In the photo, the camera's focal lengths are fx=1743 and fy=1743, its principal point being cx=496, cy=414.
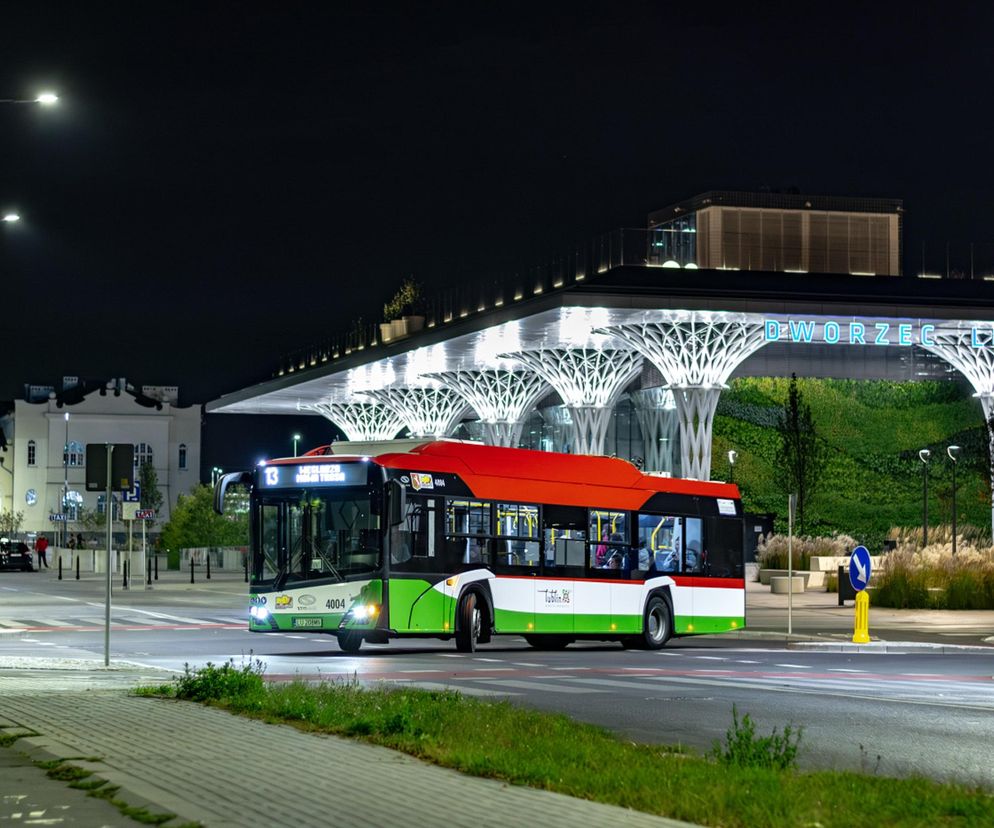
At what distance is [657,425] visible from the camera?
78.2 metres

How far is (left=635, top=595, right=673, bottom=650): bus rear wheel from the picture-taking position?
95.6ft

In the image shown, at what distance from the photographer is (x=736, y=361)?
54.5 m

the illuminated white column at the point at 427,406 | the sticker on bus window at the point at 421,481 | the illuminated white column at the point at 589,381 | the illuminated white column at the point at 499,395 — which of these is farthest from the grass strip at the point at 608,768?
the illuminated white column at the point at 427,406

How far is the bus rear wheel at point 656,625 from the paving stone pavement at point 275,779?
16073 mm

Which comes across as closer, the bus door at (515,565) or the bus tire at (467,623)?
the bus tire at (467,623)

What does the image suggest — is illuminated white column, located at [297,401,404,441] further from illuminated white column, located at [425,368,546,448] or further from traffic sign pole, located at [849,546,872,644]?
traffic sign pole, located at [849,546,872,644]

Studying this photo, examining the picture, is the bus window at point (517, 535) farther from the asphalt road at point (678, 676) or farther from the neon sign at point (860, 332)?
the neon sign at point (860, 332)

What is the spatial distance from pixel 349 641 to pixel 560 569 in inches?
152

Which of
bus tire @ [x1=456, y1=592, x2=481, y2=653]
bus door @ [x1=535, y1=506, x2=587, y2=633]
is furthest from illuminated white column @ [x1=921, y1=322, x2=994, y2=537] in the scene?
bus tire @ [x1=456, y1=592, x2=481, y2=653]

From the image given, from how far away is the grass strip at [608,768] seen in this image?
875 centimetres

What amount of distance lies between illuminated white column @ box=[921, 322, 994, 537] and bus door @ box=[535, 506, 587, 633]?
106 ft

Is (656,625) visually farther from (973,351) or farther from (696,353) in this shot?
(973,351)

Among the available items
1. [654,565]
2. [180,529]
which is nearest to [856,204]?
[180,529]

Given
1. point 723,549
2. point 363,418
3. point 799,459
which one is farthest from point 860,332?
point 363,418
